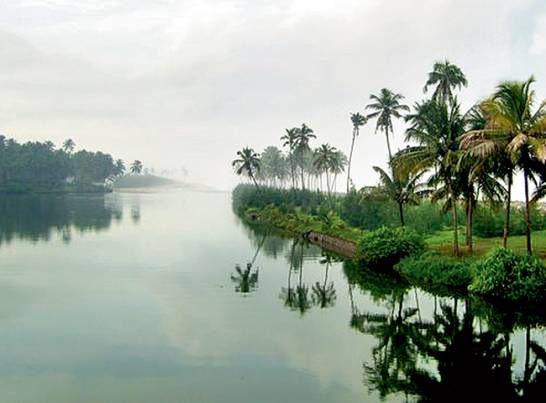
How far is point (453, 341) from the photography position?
2323cm

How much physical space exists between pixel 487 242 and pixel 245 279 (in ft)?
64.9

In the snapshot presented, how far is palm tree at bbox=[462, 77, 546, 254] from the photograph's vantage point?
2950cm

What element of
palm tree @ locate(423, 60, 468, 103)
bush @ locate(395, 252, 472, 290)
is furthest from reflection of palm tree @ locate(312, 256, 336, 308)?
palm tree @ locate(423, 60, 468, 103)

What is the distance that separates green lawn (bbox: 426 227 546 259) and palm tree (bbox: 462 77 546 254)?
7.94m

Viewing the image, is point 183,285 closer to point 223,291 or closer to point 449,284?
point 223,291

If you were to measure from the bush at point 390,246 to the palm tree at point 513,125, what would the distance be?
1110cm

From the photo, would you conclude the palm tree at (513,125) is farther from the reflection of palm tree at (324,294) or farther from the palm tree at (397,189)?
the palm tree at (397,189)

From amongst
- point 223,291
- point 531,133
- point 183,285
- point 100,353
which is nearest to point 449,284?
point 531,133

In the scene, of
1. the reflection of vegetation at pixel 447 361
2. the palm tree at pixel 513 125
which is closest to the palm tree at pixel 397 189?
the palm tree at pixel 513 125

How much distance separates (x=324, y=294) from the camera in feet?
110

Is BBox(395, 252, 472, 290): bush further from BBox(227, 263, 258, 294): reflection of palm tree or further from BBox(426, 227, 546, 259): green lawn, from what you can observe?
BBox(227, 263, 258, 294): reflection of palm tree

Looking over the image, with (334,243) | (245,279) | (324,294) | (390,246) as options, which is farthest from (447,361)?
(334,243)

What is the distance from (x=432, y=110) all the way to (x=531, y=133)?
906 centimetres

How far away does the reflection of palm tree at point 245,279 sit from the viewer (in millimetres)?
34719
